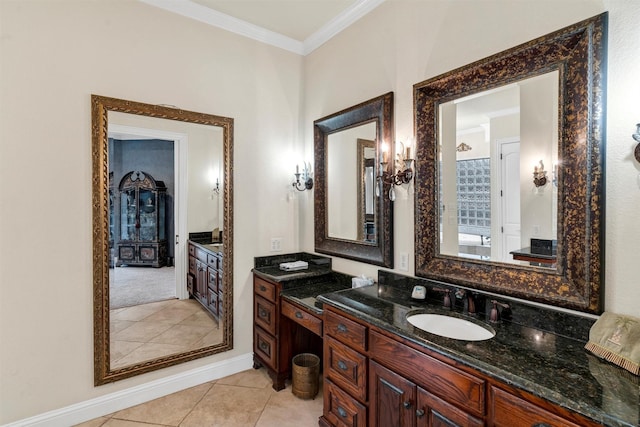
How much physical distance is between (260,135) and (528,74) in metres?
2.07

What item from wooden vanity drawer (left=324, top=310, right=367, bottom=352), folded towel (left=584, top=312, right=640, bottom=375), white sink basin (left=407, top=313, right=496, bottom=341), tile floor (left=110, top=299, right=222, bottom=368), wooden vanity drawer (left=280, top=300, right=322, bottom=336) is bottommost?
tile floor (left=110, top=299, right=222, bottom=368)

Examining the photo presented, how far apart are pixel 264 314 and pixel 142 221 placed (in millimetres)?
1218

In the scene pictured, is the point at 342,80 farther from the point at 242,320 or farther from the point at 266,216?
the point at 242,320

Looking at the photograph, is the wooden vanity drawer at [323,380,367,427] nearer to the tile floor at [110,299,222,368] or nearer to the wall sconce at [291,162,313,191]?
the tile floor at [110,299,222,368]

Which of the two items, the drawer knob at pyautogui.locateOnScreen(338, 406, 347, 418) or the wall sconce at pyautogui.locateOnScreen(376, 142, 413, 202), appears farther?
the wall sconce at pyautogui.locateOnScreen(376, 142, 413, 202)

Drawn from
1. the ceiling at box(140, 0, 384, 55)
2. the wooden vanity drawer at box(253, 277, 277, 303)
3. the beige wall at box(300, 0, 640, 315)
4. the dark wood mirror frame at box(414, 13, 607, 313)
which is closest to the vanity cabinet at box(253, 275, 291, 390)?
the wooden vanity drawer at box(253, 277, 277, 303)

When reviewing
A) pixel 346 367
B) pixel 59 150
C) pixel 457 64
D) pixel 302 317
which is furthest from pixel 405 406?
pixel 59 150

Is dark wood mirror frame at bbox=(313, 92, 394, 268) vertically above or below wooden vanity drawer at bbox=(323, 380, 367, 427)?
above

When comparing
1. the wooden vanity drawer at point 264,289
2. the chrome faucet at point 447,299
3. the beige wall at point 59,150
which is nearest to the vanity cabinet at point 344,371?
the chrome faucet at point 447,299

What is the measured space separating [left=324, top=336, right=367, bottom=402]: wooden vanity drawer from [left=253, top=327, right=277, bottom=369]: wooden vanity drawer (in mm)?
750

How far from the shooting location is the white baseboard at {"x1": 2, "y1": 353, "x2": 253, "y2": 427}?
211cm

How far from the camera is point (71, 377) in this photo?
7.12 feet

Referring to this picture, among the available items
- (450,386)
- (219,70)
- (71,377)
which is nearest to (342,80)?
(219,70)

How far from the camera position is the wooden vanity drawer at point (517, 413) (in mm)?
1023
